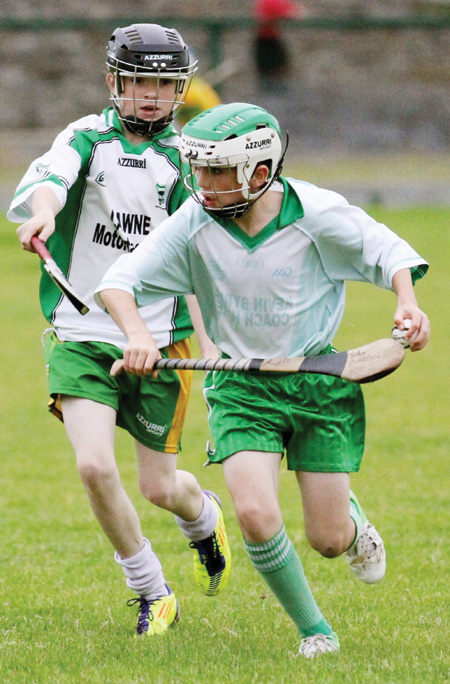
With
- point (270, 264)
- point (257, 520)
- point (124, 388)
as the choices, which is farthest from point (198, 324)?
point (257, 520)

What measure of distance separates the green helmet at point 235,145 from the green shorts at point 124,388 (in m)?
0.85

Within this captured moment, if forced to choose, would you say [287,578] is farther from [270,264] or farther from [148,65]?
[148,65]

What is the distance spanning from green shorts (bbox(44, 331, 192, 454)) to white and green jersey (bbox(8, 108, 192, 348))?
0.23ft

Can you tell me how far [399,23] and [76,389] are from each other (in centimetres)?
1861

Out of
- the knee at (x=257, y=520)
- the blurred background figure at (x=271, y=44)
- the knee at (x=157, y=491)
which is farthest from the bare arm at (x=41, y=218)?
the blurred background figure at (x=271, y=44)

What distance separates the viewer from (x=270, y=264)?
3.78 m

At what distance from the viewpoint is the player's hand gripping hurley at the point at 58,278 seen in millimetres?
3732

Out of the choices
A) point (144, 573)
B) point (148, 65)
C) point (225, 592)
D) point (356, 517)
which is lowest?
point (225, 592)

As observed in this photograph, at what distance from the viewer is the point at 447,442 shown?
24.2 ft

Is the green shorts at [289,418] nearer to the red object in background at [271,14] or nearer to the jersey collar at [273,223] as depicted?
the jersey collar at [273,223]

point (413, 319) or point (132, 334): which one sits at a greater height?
point (413, 319)

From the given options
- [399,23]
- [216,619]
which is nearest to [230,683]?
[216,619]

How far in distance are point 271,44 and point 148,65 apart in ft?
61.2

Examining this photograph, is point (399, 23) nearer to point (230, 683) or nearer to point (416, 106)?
point (416, 106)
